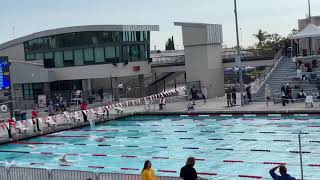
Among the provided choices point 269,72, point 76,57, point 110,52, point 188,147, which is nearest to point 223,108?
point 269,72

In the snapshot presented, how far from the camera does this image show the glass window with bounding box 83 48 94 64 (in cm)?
4344

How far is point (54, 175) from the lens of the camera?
12219mm

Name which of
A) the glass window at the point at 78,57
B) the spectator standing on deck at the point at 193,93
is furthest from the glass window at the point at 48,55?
the spectator standing on deck at the point at 193,93

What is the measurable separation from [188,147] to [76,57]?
80.8 feet

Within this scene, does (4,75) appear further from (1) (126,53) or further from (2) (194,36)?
(2) (194,36)

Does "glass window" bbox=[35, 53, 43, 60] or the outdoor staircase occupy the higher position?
"glass window" bbox=[35, 53, 43, 60]

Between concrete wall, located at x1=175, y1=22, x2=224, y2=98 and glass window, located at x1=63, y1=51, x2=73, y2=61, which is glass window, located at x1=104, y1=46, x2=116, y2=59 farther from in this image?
concrete wall, located at x1=175, y1=22, x2=224, y2=98

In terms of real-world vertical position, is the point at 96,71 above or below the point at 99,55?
below

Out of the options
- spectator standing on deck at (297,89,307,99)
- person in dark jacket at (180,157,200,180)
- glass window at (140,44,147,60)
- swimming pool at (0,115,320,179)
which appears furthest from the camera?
glass window at (140,44,147,60)

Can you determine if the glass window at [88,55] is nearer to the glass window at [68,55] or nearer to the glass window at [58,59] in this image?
the glass window at [68,55]

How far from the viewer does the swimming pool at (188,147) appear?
1725 cm

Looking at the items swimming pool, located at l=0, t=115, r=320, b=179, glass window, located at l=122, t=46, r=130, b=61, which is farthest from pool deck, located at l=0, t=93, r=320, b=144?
glass window, located at l=122, t=46, r=130, b=61

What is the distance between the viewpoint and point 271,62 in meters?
39.9

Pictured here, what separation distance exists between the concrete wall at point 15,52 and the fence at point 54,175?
34.8 m
